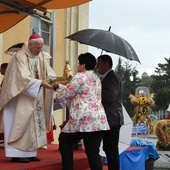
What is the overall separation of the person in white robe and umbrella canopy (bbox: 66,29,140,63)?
71cm

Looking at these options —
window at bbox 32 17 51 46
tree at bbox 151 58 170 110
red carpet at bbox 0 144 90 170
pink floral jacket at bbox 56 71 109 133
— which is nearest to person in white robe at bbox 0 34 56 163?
red carpet at bbox 0 144 90 170

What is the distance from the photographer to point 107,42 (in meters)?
6.21

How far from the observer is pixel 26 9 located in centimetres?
658

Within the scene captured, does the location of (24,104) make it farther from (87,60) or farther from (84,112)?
(87,60)

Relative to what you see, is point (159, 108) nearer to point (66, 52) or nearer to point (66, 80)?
point (66, 52)

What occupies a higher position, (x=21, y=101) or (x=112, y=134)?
(x=21, y=101)

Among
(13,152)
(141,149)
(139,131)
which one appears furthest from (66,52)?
(139,131)

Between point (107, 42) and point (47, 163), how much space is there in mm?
1787

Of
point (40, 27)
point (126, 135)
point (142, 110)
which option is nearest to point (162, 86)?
point (142, 110)

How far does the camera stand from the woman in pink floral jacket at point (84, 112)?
5483mm

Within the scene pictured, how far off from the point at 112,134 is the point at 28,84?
140 centimetres

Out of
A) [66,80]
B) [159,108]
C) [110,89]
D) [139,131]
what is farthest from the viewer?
[159,108]

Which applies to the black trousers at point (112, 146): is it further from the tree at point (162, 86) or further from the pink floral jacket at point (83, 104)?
the tree at point (162, 86)

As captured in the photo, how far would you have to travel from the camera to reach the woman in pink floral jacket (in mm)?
5483
